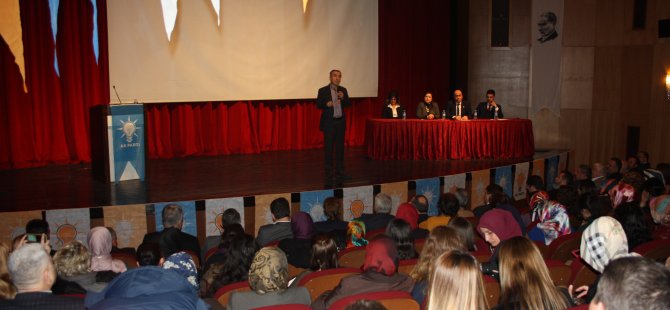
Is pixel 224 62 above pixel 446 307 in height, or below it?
above

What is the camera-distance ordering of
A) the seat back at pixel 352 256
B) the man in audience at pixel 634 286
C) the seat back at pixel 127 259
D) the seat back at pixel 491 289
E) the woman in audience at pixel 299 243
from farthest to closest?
the seat back at pixel 127 259 < the woman in audience at pixel 299 243 < the seat back at pixel 352 256 < the seat back at pixel 491 289 < the man in audience at pixel 634 286

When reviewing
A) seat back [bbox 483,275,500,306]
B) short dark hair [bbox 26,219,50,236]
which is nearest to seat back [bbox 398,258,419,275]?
seat back [bbox 483,275,500,306]

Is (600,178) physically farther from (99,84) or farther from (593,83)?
(99,84)

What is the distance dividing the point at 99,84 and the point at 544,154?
7.72 m

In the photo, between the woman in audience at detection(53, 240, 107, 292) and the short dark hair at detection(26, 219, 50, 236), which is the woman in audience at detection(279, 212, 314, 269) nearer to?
the woman in audience at detection(53, 240, 107, 292)

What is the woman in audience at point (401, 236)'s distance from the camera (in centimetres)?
449

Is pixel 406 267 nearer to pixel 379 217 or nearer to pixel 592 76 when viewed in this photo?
pixel 379 217

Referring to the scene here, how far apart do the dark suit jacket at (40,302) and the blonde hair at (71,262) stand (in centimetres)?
124

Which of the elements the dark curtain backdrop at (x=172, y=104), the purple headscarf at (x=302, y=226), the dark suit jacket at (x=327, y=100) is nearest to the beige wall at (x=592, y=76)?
the dark curtain backdrop at (x=172, y=104)

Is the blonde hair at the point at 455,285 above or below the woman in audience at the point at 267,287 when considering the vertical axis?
above

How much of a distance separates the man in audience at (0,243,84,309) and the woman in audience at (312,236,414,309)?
1287 millimetres

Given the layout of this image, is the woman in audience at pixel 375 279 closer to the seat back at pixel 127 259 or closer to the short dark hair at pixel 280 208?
the seat back at pixel 127 259

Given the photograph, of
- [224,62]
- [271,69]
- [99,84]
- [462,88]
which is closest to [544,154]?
[462,88]

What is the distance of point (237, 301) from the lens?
3457mm
